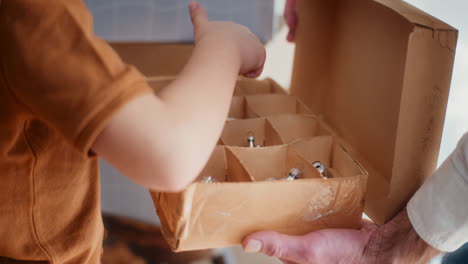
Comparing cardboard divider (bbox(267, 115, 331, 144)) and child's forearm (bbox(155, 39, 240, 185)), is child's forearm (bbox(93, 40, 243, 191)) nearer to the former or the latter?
child's forearm (bbox(155, 39, 240, 185))

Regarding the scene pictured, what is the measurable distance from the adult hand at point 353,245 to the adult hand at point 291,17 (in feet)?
1.32

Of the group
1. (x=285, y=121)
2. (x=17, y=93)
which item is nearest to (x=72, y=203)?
(x=17, y=93)

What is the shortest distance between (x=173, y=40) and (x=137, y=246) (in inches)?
20.3

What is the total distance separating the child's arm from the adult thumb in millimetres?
143

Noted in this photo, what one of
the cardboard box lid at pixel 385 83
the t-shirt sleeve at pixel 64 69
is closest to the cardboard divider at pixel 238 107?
the cardboard box lid at pixel 385 83

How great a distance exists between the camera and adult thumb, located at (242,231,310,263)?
20.8 inches

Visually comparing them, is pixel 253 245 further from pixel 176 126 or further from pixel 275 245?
pixel 176 126

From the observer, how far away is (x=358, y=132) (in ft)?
2.40

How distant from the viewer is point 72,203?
55cm

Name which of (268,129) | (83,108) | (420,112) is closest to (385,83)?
(420,112)

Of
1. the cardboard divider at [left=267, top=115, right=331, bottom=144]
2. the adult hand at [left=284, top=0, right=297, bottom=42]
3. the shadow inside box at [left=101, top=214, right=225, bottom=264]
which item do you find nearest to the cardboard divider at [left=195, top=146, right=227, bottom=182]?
the cardboard divider at [left=267, top=115, right=331, bottom=144]

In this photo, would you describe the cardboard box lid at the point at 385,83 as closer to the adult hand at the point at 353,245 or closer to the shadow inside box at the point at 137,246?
the adult hand at the point at 353,245

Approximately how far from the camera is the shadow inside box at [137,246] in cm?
113

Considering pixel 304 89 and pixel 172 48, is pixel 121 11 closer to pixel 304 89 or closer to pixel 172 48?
pixel 172 48
